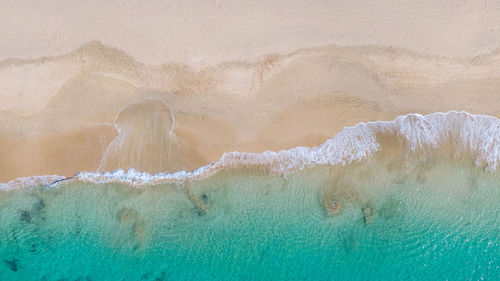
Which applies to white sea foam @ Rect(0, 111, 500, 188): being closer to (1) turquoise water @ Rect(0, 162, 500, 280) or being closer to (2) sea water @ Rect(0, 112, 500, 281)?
(2) sea water @ Rect(0, 112, 500, 281)

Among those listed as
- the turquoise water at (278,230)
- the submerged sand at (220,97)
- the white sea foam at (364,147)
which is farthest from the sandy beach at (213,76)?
the turquoise water at (278,230)

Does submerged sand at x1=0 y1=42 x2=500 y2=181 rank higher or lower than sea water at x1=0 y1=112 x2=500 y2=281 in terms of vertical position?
higher

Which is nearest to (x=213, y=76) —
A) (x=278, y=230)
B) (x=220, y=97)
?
(x=220, y=97)

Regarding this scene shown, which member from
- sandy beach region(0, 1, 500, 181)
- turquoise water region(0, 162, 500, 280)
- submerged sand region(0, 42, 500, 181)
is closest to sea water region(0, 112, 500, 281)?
turquoise water region(0, 162, 500, 280)

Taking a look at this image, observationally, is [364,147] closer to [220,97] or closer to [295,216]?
[295,216]

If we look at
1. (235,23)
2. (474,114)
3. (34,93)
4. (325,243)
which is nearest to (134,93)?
(34,93)

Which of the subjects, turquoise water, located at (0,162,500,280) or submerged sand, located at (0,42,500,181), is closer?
turquoise water, located at (0,162,500,280)

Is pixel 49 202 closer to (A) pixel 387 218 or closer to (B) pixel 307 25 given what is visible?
(B) pixel 307 25
